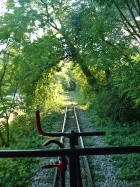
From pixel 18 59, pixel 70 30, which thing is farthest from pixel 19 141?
pixel 70 30

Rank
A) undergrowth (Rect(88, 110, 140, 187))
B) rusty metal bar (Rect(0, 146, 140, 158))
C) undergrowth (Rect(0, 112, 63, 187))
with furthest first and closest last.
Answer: undergrowth (Rect(88, 110, 140, 187)), undergrowth (Rect(0, 112, 63, 187)), rusty metal bar (Rect(0, 146, 140, 158))

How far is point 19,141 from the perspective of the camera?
9.62 meters

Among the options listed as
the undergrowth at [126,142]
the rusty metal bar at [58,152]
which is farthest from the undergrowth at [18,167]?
the rusty metal bar at [58,152]

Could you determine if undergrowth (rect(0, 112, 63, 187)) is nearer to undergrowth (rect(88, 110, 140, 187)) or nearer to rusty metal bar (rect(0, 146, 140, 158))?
undergrowth (rect(88, 110, 140, 187))

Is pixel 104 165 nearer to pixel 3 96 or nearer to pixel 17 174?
pixel 17 174

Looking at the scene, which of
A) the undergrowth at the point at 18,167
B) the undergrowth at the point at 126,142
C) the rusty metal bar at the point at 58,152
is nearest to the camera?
the rusty metal bar at the point at 58,152

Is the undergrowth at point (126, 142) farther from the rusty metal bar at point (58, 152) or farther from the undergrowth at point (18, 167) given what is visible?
the rusty metal bar at point (58, 152)

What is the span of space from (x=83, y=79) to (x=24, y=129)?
1555 centimetres

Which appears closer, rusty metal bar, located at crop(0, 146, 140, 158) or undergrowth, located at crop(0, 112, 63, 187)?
rusty metal bar, located at crop(0, 146, 140, 158)

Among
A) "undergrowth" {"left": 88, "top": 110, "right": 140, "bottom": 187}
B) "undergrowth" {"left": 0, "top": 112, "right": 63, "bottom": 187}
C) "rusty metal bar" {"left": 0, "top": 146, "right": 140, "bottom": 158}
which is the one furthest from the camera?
"undergrowth" {"left": 88, "top": 110, "right": 140, "bottom": 187}

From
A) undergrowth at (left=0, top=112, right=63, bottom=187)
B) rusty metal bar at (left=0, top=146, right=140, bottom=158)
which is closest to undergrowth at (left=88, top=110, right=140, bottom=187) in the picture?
undergrowth at (left=0, top=112, right=63, bottom=187)

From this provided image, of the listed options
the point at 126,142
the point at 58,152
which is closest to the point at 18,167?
the point at 126,142

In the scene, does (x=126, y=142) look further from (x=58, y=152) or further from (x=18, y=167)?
(x=58, y=152)

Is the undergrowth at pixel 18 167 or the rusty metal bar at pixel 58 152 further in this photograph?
the undergrowth at pixel 18 167
